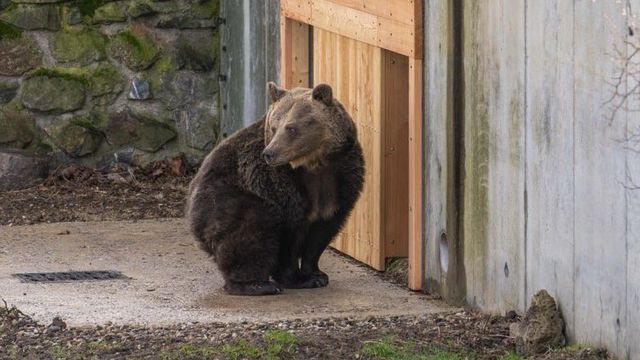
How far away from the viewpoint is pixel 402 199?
8.50 m

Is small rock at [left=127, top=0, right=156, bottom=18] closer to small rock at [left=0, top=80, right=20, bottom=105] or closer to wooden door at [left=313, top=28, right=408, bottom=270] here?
small rock at [left=0, top=80, right=20, bottom=105]

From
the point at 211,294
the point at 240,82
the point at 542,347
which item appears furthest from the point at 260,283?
the point at 240,82

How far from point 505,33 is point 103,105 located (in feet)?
19.0

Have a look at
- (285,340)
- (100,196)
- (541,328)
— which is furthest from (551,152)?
(100,196)

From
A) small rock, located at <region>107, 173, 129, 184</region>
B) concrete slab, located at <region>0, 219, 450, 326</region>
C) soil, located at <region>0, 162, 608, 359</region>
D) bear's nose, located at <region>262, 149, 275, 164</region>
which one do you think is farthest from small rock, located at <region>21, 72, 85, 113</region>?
soil, located at <region>0, 162, 608, 359</region>

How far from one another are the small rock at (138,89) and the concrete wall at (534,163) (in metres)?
4.63

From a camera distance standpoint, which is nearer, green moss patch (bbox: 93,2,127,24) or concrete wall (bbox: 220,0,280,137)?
concrete wall (bbox: 220,0,280,137)

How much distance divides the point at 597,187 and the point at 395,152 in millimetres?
2863

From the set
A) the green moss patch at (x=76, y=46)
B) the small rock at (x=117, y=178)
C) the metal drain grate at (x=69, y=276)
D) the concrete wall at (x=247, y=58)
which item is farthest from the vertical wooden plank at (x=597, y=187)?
the green moss patch at (x=76, y=46)

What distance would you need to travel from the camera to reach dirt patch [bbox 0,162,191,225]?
414 inches

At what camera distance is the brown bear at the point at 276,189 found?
25.0 feet

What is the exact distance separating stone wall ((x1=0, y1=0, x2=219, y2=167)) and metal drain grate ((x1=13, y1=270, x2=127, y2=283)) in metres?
3.29

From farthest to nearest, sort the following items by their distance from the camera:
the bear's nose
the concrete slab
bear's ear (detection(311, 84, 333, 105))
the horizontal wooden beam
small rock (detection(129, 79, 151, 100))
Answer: small rock (detection(129, 79, 151, 100))
bear's ear (detection(311, 84, 333, 105))
the horizontal wooden beam
the bear's nose
the concrete slab

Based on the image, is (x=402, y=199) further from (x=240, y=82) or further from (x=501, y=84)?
(x=240, y=82)
